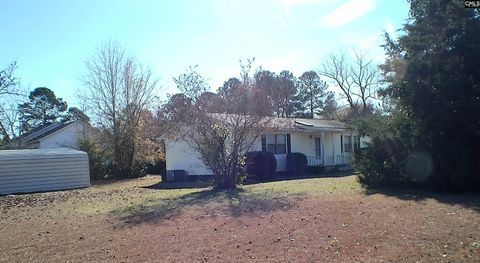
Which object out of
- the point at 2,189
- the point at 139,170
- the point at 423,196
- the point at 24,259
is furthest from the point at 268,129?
the point at 139,170

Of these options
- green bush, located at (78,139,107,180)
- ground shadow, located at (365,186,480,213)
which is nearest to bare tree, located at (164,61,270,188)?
ground shadow, located at (365,186,480,213)

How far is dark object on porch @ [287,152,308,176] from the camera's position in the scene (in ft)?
86.6

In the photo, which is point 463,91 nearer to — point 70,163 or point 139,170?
point 70,163

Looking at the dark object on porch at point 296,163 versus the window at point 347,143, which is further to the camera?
the window at point 347,143

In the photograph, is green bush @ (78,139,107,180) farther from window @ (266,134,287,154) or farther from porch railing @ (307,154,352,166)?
porch railing @ (307,154,352,166)

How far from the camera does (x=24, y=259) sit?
702 centimetres

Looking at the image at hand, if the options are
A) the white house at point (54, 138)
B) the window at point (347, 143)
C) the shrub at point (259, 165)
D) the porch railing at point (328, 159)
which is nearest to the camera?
the shrub at point (259, 165)

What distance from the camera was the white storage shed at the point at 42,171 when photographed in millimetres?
21375

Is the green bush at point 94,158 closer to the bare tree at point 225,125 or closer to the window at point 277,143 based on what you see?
the window at point 277,143

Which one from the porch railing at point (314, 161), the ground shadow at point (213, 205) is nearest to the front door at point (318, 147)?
the porch railing at point (314, 161)

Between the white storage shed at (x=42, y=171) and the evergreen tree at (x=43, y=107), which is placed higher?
the evergreen tree at (x=43, y=107)

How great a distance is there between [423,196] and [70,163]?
17.8m

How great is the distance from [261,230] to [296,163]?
60.2ft

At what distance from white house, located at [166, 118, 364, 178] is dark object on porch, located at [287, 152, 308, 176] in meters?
0.47
